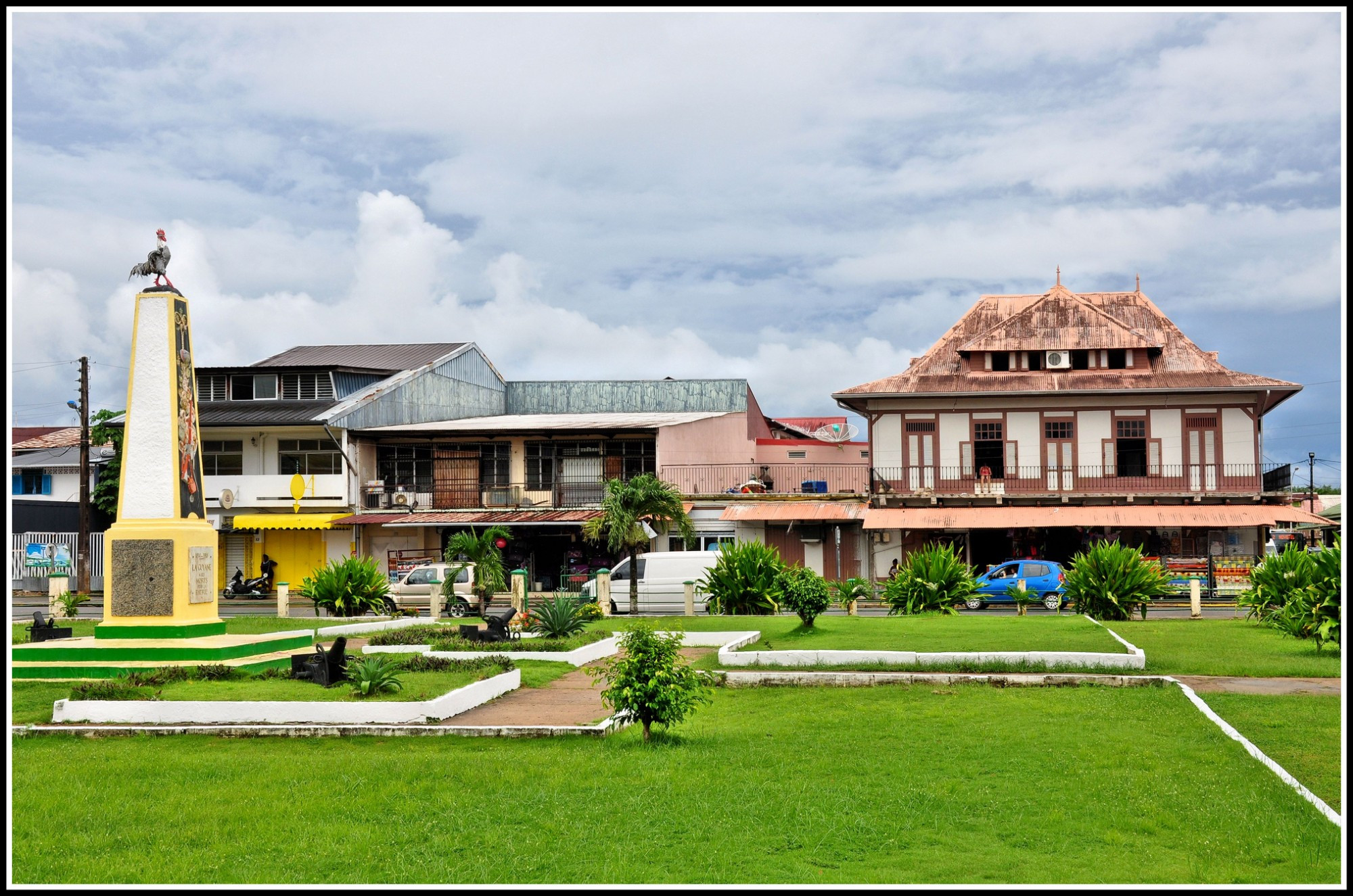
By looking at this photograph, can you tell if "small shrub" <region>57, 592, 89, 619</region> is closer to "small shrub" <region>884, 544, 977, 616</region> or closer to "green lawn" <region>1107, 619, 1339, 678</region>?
"small shrub" <region>884, 544, 977, 616</region>

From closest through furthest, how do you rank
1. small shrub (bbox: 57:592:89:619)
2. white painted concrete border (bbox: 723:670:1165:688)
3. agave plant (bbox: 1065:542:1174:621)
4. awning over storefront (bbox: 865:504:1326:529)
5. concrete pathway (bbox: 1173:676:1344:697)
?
concrete pathway (bbox: 1173:676:1344:697)
white painted concrete border (bbox: 723:670:1165:688)
agave plant (bbox: 1065:542:1174:621)
small shrub (bbox: 57:592:89:619)
awning over storefront (bbox: 865:504:1326:529)

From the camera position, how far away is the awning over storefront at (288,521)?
126 feet

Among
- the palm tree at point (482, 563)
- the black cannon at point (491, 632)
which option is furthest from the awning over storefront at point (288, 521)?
the black cannon at point (491, 632)

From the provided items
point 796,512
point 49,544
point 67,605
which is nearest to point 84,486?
point 49,544

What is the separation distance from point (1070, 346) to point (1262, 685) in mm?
26288

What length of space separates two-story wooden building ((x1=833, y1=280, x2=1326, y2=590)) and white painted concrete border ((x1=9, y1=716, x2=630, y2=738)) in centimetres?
2551

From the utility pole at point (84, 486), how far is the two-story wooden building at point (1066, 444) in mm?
24174

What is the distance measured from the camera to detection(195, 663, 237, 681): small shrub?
51.9ft

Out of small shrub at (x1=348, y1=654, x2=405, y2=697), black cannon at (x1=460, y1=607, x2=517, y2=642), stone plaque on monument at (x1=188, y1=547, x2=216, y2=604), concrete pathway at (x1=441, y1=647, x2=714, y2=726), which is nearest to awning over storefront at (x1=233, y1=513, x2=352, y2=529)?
black cannon at (x1=460, y1=607, x2=517, y2=642)

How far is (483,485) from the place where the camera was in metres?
40.8

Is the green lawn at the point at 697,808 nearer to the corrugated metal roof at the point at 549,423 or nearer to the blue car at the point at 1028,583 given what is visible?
the blue car at the point at 1028,583

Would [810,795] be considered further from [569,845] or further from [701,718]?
[701,718]

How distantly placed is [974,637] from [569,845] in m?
12.9

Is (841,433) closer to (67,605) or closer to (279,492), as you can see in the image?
(279,492)
